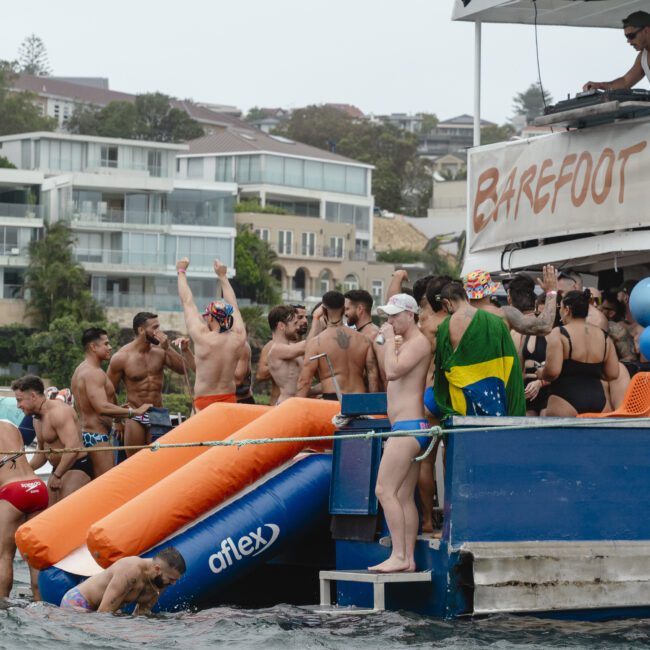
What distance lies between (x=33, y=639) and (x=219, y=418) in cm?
299

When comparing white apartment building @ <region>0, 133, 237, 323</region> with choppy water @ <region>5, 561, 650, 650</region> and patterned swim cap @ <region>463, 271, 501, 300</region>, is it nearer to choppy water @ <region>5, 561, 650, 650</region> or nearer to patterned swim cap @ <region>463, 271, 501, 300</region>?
patterned swim cap @ <region>463, 271, 501, 300</region>

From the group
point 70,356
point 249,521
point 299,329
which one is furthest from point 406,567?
point 70,356

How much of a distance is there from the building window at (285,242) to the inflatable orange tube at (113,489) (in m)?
80.4

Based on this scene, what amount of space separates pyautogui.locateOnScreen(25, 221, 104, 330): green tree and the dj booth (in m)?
59.0

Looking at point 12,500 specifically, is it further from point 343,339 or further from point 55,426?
point 343,339

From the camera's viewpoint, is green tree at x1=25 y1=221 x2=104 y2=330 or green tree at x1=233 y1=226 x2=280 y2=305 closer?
green tree at x1=25 y1=221 x2=104 y2=330

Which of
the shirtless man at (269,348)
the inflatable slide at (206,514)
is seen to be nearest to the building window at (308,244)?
the shirtless man at (269,348)

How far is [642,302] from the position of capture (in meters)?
11.8

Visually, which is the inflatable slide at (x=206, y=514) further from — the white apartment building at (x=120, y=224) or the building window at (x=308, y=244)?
the building window at (x=308, y=244)

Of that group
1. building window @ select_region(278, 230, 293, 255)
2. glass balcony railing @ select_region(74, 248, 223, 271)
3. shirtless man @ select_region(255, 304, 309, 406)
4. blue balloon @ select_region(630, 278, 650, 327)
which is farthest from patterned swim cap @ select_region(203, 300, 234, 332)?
building window @ select_region(278, 230, 293, 255)

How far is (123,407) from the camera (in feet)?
49.5

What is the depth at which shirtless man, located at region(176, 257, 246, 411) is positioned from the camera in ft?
47.2

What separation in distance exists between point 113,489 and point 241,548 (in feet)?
5.20

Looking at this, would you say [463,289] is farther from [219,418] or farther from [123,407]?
[123,407]
